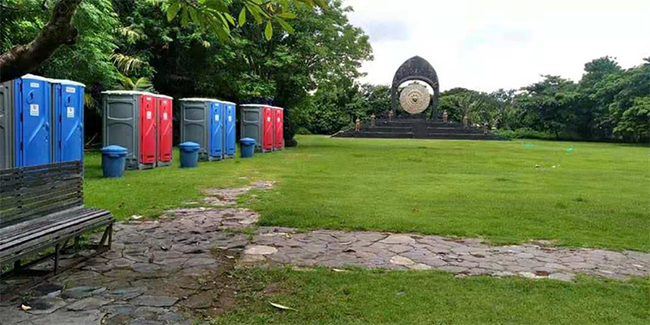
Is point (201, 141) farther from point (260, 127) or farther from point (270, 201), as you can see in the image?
point (270, 201)

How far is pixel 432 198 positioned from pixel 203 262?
16.3 ft

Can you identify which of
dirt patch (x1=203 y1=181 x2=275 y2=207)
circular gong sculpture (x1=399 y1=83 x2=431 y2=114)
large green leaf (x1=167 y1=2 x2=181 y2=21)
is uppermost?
circular gong sculpture (x1=399 y1=83 x2=431 y2=114)

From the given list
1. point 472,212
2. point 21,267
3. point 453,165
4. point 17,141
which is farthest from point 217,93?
point 21,267

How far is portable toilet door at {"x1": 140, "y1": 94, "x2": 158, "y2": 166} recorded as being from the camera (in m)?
13.2

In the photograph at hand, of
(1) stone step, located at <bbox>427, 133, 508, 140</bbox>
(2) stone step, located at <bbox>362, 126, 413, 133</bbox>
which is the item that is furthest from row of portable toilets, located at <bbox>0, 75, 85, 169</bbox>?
(2) stone step, located at <bbox>362, 126, 413, 133</bbox>

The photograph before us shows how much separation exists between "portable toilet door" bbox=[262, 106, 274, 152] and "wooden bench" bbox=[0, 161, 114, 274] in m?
16.2

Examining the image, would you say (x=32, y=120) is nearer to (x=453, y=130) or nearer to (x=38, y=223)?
(x=38, y=223)

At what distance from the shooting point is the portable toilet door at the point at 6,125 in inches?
330

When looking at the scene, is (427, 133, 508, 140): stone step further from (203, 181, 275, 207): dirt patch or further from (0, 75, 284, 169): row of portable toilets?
(203, 181, 275, 207): dirt patch

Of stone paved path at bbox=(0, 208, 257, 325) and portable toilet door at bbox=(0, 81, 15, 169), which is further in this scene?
portable toilet door at bbox=(0, 81, 15, 169)

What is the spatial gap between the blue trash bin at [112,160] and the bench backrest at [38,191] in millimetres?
6187

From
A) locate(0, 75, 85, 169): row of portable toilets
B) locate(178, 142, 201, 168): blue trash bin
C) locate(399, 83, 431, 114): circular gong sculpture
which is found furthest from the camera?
locate(399, 83, 431, 114): circular gong sculpture

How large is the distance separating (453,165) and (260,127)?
26.0 feet

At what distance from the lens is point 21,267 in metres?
4.67
